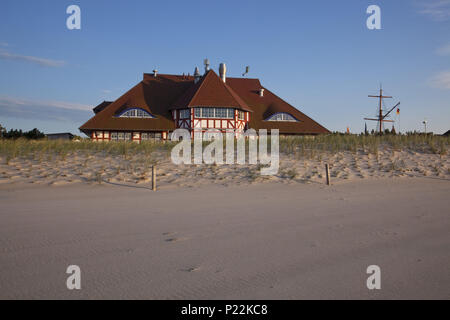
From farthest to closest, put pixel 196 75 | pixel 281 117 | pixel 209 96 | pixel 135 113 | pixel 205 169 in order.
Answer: pixel 196 75 < pixel 281 117 < pixel 135 113 < pixel 209 96 < pixel 205 169

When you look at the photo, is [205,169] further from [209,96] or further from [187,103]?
[209,96]

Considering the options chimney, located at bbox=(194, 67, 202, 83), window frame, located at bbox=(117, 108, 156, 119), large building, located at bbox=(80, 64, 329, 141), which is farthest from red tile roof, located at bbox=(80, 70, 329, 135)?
chimney, located at bbox=(194, 67, 202, 83)

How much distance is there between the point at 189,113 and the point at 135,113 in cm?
512

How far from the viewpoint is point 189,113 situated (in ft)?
99.4

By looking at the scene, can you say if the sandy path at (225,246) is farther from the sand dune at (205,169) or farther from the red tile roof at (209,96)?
the red tile roof at (209,96)

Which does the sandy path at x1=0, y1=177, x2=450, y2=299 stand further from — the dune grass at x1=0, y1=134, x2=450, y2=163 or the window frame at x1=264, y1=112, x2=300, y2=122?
the window frame at x1=264, y1=112, x2=300, y2=122

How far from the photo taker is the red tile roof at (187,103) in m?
30.2

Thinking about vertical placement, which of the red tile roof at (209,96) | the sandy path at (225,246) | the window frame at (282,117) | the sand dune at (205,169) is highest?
the red tile roof at (209,96)

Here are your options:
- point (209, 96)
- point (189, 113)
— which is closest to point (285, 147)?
point (189, 113)

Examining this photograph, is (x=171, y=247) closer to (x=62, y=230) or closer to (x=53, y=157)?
(x=62, y=230)

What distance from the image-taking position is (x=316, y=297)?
3289 mm

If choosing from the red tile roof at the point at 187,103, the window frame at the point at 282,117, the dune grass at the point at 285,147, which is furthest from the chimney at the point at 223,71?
the dune grass at the point at 285,147

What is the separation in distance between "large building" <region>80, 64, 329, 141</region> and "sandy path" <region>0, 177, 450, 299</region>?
2171 centimetres
